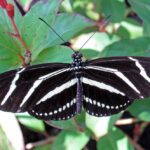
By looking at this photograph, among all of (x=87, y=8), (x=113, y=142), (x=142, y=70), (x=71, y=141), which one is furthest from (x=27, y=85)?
(x=87, y=8)

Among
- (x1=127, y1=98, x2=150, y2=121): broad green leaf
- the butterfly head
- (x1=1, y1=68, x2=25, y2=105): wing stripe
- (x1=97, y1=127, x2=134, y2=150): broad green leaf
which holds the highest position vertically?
(x1=1, y1=68, x2=25, y2=105): wing stripe

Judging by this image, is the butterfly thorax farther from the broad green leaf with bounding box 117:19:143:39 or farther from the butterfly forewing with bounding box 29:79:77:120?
the broad green leaf with bounding box 117:19:143:39

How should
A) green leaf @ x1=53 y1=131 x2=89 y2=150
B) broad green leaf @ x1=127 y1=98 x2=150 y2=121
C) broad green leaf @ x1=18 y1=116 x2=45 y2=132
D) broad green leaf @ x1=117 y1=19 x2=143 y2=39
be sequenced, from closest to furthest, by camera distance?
1. broad green leaf @ x1=127 y1=98 x2=150 y2=121
2. green leaf @ x1=53 y1=131 x2=89 y2=150
3. broad green leaf @ x1=18 y1=116 x2=45 y2=132
4. broad green leaf @ x1=117 y1=19 x2=143 y2=39

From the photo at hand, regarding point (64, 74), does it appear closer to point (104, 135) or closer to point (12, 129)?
point (12, 129)

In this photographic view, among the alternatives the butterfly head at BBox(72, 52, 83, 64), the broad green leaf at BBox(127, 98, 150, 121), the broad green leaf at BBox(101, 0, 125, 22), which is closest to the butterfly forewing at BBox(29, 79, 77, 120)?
the butterfly head at BBox(72, 52, 83, 64)

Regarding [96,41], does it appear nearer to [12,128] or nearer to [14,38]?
[14,38]

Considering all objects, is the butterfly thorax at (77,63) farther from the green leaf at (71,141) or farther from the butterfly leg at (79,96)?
the green leaf at (71,141)

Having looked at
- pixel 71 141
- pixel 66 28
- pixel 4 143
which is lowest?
pixel 71 141
